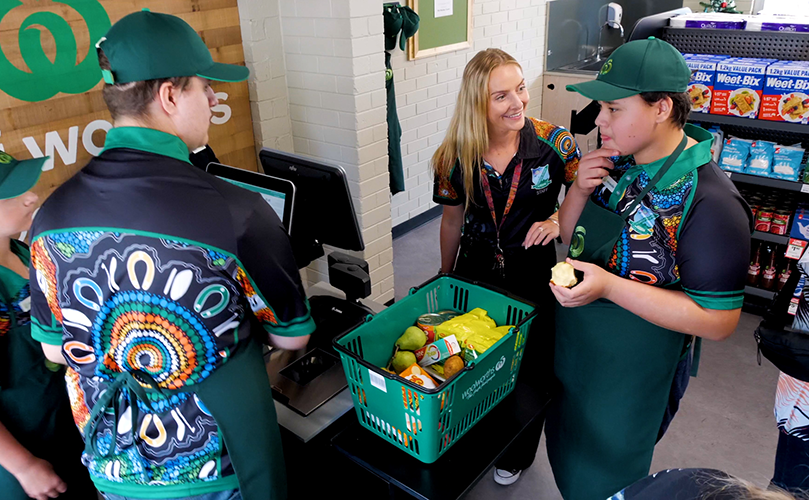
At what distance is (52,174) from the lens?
9.09 feet

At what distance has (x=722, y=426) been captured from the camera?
2.88 metres

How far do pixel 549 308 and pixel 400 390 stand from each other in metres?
1.08

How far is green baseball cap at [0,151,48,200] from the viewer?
1486mm

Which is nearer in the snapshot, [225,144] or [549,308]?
[549,308]

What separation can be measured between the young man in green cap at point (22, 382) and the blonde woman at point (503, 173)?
1.40 m

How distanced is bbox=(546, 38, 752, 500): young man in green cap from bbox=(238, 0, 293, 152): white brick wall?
224 cm

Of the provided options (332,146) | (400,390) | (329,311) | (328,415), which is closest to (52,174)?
(332,146)

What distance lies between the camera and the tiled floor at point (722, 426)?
2.57 metres

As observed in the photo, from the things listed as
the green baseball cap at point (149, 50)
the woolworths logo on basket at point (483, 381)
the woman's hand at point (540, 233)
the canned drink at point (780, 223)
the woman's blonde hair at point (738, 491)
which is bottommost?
the canned drink at point (780, 223)

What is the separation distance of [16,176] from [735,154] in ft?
12.0

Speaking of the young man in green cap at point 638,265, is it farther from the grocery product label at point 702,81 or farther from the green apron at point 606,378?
the grocery product label at point 702,81

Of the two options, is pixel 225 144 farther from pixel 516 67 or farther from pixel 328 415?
pixel 328 415

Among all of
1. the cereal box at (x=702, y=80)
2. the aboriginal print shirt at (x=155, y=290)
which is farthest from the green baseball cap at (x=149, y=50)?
the cereal box at (x=702, y=80)

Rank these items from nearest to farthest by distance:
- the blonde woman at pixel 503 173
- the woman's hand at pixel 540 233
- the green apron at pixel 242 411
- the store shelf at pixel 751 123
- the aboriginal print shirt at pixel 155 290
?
the aboriginal print shirt at pixel 155 290 → the green apron at pixel 242 411 → the woman's hand at pixel 540 233 → the blonde woman at pixel 503 173 → the store shelf at pixel 751 123
